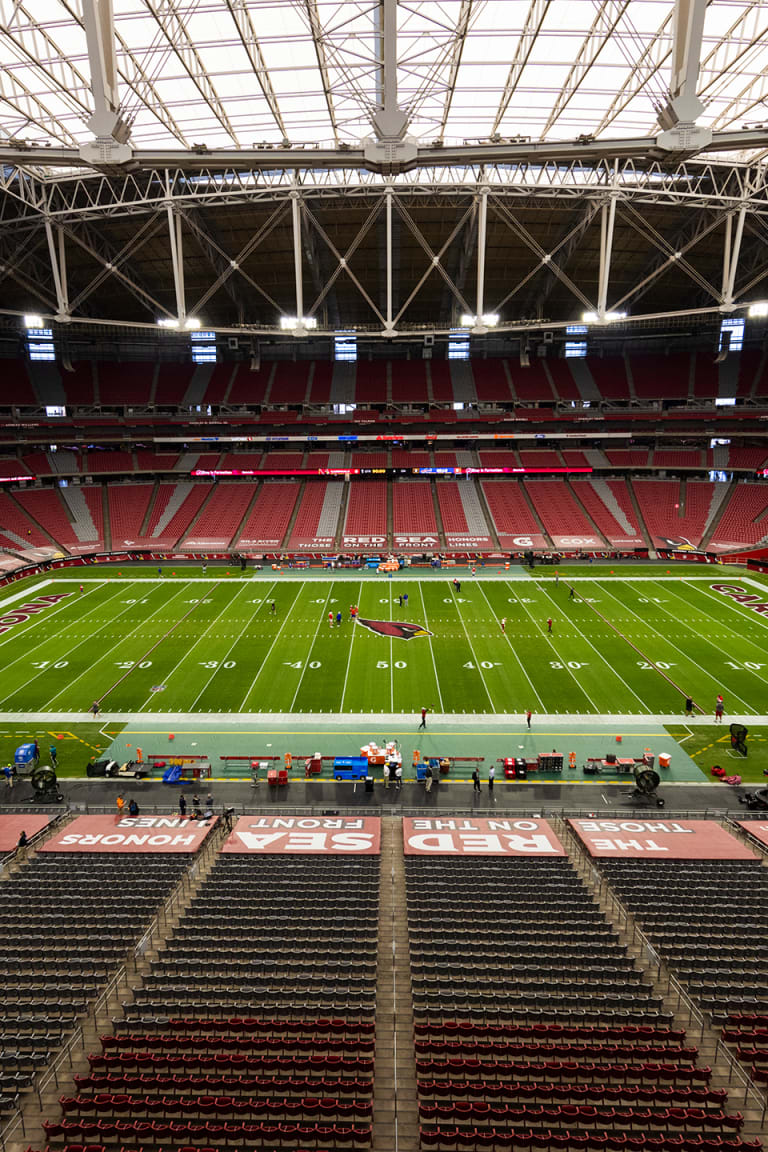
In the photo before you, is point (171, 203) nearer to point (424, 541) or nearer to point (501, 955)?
point (424, 541)

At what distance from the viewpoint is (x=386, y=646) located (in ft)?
102

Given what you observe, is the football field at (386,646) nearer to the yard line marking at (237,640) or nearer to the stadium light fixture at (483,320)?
the yard line marking at (237,640)

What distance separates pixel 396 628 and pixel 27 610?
22464 millimetres

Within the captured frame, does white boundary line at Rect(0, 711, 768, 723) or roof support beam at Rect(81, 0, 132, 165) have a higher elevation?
roof support beam at Rect(81, 0, 132, 165)

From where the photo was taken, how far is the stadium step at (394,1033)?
25.8ft

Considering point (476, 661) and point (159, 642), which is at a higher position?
point (159, 642)

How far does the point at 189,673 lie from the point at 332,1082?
22309mm

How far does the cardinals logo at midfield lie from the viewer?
32.7m

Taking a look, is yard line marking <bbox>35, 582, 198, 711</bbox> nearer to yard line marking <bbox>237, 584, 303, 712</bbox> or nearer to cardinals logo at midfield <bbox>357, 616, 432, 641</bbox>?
yard line marking <bbox>237, 584, 303, 712</bbox>

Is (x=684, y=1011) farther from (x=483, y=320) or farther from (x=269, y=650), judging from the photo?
(x=483, y=320)

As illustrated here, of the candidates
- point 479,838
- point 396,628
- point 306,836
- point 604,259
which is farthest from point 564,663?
point 604,259

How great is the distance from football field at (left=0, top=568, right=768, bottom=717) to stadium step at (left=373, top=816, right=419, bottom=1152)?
1249 cm

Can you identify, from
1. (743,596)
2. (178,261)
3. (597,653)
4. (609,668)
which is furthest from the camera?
(743,596)

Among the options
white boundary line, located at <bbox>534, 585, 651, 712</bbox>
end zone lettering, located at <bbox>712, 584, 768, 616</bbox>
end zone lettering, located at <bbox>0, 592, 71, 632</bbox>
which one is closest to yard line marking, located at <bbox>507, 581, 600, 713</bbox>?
white boundary line, located at <bbox>534, 585, 651, 712</bbox>
